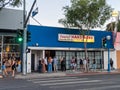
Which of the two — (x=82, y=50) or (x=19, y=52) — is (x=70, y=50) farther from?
(x=19, y=52)

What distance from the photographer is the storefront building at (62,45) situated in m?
36.7

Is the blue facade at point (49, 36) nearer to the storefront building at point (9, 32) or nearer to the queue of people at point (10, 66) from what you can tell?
the storefront building at point (9, 32)

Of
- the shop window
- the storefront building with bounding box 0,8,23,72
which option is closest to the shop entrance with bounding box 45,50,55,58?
the storefront building with bounding box 0,8,23,72

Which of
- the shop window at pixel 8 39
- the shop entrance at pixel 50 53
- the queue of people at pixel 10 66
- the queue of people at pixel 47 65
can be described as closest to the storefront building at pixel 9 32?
the shop window at pixel 8 39

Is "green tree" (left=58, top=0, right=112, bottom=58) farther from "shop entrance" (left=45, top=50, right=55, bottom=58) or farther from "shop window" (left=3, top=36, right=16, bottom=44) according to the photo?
"shop window" (left=3, top=36, right=16, bottom=44)

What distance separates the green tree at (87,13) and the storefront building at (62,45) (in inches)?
84.7

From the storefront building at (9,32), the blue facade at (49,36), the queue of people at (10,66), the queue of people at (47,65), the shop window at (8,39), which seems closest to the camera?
the queue of people at (10,66)

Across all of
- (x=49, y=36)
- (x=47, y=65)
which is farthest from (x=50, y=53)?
(x=47, y=65)

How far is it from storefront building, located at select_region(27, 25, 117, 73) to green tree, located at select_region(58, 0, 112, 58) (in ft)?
7.06

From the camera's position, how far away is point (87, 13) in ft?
119

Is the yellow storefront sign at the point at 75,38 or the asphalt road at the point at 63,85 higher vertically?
the yellow storefront sign at the point at 75,38

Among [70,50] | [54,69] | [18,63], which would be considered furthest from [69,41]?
[18,63]

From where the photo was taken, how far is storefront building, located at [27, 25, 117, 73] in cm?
3669

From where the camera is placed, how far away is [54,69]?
1473 inches
